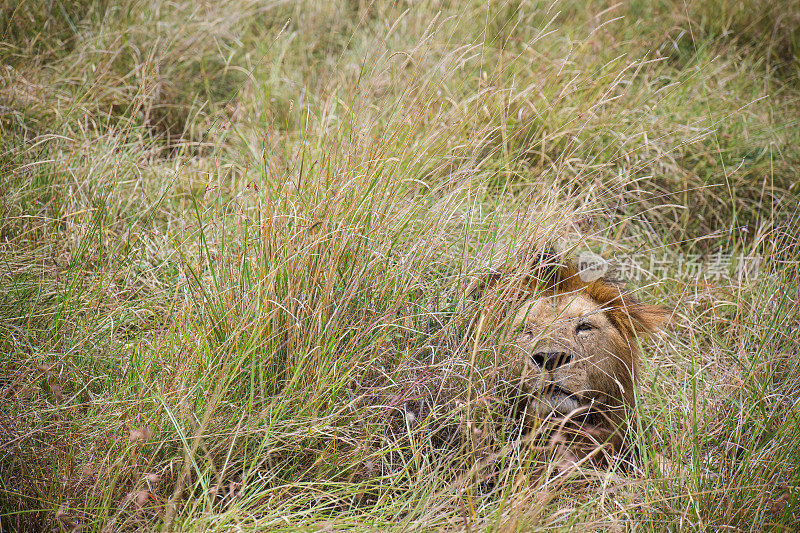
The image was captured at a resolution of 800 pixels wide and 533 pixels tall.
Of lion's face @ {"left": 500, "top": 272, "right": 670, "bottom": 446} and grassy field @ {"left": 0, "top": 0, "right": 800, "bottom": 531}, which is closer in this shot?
grassy field @ {"left": 0, "top": 0, "right": 800, "bottom": 531}

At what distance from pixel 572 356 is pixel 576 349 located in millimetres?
27

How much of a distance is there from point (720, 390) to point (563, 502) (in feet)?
2.86

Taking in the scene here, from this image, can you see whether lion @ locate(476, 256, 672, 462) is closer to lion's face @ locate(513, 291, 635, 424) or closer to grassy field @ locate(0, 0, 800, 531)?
lion's face @ locate(513, 291, 635, 424)

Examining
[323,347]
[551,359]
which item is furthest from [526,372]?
[323,347]

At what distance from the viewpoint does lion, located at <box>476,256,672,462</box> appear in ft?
6.44

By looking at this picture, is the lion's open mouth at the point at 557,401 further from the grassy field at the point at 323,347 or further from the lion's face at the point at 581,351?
the grassy field at the point at 323,347

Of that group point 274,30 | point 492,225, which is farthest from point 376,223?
point 274,30

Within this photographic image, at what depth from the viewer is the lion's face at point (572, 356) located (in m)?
1.96

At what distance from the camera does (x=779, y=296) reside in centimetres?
240

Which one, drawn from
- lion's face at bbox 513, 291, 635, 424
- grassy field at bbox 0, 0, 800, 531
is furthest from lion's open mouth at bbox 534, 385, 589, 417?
grassy field at bbox 0, 0, 800, 531

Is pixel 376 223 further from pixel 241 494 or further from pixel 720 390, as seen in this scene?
pixel 720 390

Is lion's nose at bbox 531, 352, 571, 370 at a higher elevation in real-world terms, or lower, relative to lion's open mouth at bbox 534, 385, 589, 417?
higher

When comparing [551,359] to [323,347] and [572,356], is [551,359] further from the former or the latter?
[323,347]

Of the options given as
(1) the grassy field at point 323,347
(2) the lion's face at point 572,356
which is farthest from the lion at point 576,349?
(1) the grassy field at point 323,347
